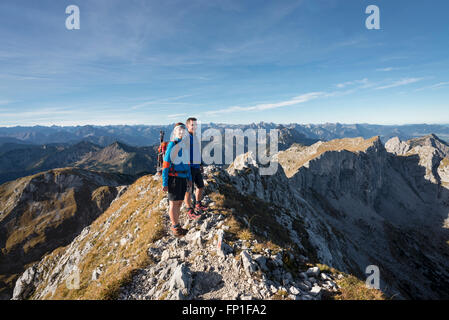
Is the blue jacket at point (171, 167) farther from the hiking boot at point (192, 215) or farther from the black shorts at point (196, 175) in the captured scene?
the hiking boot at point (192, 215)

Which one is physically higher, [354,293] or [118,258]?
[354,293]

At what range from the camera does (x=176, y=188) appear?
11328 millimetres

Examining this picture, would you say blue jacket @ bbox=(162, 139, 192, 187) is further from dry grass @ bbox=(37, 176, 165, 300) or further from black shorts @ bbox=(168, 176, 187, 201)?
dry grass @ bbox=(37, 176, 165, 300)

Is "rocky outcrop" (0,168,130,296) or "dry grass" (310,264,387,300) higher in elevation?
"dry grass" (310,264,387,300)

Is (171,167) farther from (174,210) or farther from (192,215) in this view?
(192,215)

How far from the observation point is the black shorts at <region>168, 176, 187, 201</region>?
11.2 metres

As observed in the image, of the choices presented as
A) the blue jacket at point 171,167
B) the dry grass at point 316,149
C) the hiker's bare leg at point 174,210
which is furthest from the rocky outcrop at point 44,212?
the blue jacket at point 171,167

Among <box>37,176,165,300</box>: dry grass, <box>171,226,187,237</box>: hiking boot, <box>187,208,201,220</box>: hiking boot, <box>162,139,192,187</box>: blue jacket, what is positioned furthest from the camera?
<box>187,208,201,220</box>: hiking boot

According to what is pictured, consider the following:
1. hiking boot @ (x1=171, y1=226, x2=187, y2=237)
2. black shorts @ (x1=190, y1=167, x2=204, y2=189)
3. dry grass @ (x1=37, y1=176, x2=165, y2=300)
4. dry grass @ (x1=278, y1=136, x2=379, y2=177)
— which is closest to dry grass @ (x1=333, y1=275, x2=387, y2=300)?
hiking boot @ (x1=171, y1=226, x2=187, y2=237)

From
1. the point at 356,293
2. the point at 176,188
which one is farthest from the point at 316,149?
the point at 176,188

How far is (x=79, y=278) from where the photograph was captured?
16.5 metres

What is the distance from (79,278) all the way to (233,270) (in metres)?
15.7
